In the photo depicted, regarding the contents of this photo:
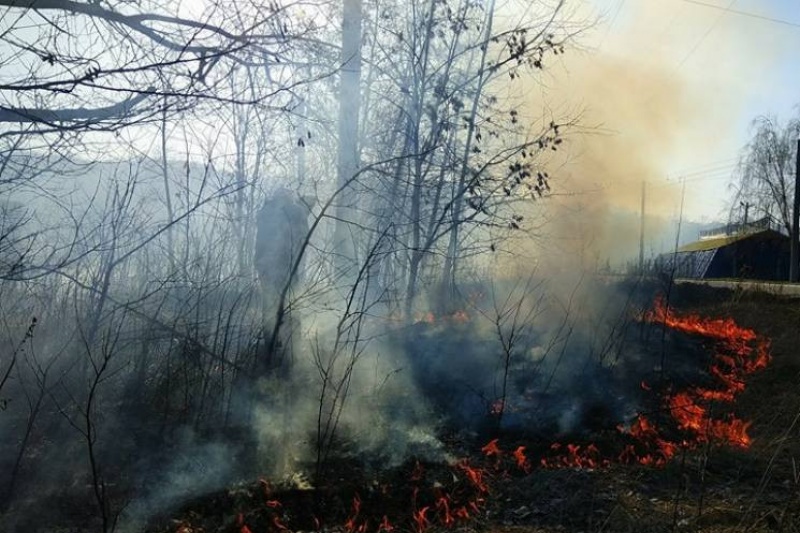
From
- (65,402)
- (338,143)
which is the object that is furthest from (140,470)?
(338,143)

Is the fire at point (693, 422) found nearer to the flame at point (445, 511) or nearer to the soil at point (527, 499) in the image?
the soil at point (527, 499)

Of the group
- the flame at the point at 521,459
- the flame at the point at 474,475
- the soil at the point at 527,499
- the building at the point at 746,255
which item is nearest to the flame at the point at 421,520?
the soil at the point at 527,499

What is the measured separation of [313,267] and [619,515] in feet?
14.2

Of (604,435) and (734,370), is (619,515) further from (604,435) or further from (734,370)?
(734,370)

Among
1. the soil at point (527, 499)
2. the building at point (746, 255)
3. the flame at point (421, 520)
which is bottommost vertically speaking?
the flame at point (421, 520)

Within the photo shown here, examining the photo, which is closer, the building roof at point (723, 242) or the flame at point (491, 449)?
the flame at point (491, 449)

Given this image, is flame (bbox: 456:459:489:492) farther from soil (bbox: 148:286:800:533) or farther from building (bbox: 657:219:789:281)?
building (bbox: 657:219:789:281)

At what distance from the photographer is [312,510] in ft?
15.5

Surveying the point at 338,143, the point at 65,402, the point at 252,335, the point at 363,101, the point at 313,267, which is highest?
the point at 363,101

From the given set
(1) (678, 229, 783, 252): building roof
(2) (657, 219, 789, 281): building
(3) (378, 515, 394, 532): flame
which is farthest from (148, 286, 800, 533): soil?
(1) (678, 229, 783, 252): building roof

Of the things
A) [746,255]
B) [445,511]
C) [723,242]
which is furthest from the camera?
[723,242]

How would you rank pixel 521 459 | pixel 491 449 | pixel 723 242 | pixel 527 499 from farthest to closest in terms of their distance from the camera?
pixel 723 242, pixel 491 449, pixel 521 459, pixel 527 499

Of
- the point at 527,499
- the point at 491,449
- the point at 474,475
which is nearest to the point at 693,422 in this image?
the point at 491,449

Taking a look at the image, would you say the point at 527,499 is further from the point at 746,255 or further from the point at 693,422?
the point at 746,255
